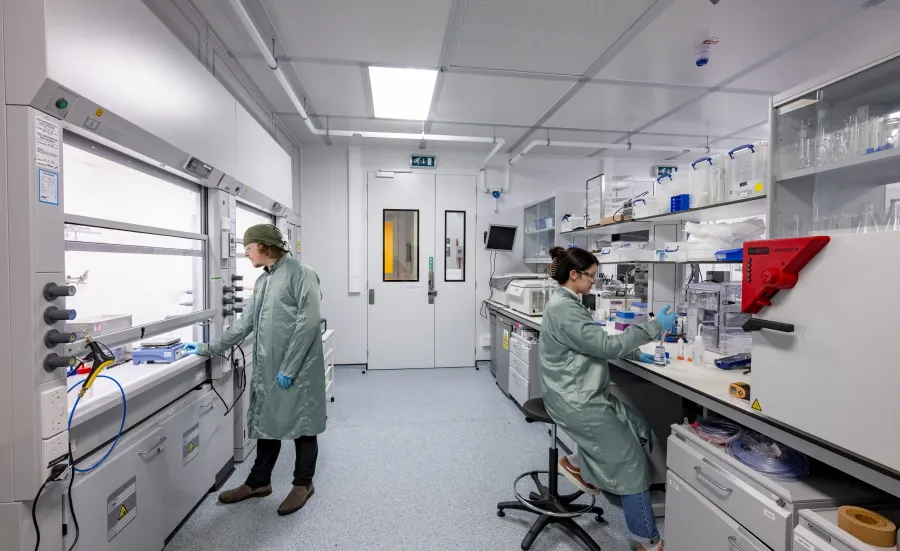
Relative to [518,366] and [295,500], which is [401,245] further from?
[295,500]

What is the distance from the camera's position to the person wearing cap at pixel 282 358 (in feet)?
6.46

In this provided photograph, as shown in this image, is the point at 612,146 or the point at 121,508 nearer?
the point at 121,508

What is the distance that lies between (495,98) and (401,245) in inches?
83.2

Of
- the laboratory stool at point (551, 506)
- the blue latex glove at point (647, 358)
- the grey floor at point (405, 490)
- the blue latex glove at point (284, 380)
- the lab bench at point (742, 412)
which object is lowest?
the grey floor at point (405, 490)

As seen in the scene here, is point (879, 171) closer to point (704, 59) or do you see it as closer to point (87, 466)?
point (704, 59)

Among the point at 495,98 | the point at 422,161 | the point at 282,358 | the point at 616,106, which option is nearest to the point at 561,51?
the point at 495,98

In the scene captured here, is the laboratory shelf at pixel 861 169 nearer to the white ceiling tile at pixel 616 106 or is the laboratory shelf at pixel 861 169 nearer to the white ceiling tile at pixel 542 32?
the white ceiling tile at pixel 542 32

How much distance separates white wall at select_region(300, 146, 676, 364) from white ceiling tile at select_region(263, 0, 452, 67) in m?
2.02

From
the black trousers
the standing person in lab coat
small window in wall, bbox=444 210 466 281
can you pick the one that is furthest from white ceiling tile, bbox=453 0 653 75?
the black trousers

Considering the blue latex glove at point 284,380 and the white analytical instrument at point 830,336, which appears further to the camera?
the blue latex glove at point 284,380

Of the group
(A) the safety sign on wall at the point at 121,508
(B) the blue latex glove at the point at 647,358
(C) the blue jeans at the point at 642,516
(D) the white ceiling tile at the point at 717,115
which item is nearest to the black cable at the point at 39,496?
(A) the safety sign on wall at the point at 121,508

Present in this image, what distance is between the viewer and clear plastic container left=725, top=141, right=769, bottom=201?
1702mm

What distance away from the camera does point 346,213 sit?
14.9ft

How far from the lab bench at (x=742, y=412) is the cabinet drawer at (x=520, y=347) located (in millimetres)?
1034
